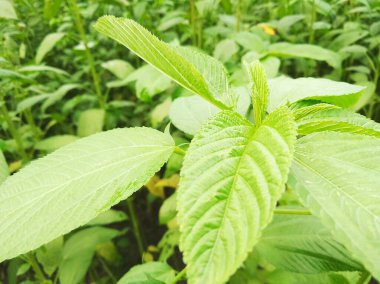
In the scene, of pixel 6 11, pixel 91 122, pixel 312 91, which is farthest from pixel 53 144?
pixel 312 91

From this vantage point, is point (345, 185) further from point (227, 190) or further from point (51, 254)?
point (51, 254)

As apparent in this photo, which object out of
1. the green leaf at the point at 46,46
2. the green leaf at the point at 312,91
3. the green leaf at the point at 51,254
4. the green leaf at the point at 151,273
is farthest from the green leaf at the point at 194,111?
the green leaf at the point at 46,46

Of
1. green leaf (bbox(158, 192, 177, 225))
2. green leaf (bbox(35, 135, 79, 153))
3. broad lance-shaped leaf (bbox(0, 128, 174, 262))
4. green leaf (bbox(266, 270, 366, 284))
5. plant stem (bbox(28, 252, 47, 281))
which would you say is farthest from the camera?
green leaf (bbox(35, 135, 79, 153))

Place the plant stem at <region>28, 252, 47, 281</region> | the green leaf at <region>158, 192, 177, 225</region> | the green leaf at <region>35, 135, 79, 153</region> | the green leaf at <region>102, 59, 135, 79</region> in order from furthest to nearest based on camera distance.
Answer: the green leaf at <region>102, 59, 135, 79</region>, the green leaf at <region>35, 135, 79, 153</region>, the green leaf at <region>158, 192, 177, 225</region>, the plant stem at <region>28, 252, 47, 281</region>

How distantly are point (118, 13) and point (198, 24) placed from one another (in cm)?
43

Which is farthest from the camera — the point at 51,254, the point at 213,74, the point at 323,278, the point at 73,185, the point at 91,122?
the point at 91,122

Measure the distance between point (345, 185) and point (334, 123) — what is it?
9 centimetres

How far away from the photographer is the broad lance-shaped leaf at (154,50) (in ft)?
1.58

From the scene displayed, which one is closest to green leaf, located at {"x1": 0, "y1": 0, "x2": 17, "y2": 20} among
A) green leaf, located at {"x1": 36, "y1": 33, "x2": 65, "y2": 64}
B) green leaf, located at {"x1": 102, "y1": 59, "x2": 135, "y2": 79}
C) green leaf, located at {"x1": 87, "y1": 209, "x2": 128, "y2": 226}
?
green leaf, located at {"x1": 36, "y1": 33, "x2": 65, "y2": 64}

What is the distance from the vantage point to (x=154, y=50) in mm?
492

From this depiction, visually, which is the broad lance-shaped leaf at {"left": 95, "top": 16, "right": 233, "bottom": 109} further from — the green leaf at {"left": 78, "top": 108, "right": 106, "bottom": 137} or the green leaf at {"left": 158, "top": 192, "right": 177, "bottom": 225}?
the green leaf at {"left": 78, "top": 108, "right": 106, "bottom": 137}

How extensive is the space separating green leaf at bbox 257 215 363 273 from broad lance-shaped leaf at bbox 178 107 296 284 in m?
0.32

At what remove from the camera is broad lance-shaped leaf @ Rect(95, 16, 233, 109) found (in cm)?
48

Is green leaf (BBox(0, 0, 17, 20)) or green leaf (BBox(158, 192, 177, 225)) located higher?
green leaf (BBox(0, 0, 17, 20))
